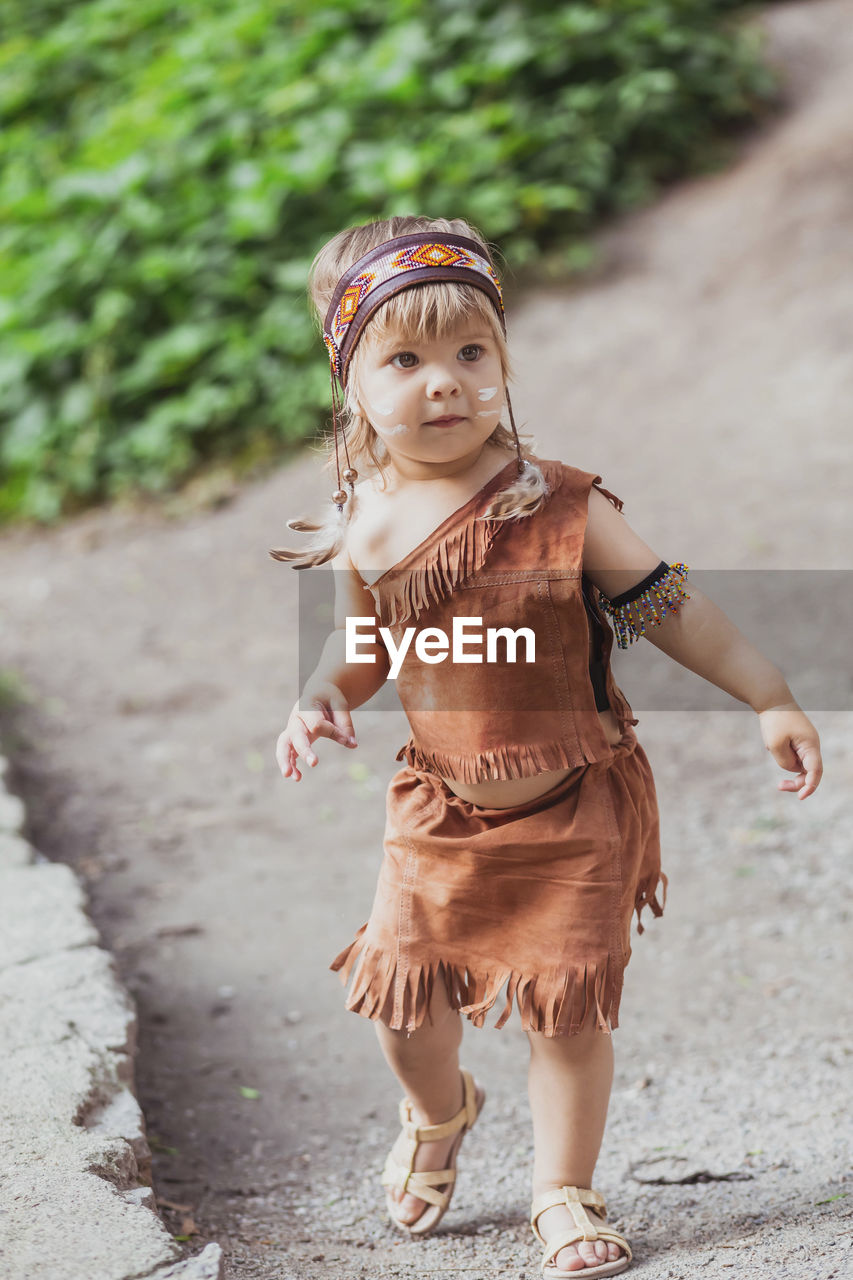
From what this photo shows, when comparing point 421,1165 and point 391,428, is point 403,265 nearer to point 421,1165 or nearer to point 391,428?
point 391,428

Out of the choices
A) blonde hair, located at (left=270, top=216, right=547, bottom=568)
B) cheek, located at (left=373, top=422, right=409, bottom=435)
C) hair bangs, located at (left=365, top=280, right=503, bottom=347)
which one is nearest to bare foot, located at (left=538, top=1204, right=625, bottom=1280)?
blonde hair, located at (left=270, top=216, right=547, bottom=568)

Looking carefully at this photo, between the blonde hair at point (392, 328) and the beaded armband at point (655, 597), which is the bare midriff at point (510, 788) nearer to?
the beaded armband at point (655, 597)

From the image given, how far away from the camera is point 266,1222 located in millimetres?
2047

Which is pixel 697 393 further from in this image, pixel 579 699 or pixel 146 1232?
pixel 146 1232

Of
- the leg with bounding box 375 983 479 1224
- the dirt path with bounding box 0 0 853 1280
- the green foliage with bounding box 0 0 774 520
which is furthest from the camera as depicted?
the green foliage with bounding box 0 0 774 520

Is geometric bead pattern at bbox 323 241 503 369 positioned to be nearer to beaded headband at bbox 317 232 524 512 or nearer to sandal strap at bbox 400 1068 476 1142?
beaded headband at bbox 317 232 524 512

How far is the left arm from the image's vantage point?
169 cm

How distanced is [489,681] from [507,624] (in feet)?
0.28

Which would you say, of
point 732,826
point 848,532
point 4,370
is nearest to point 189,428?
point 4,370

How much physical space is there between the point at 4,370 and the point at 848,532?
15.5 feet

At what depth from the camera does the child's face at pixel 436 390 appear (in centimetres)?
165

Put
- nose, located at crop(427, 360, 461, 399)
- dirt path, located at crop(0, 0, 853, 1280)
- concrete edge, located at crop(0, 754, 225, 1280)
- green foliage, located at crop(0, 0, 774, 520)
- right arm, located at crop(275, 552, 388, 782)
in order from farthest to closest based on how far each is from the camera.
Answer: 1. green foliage, located at crop(0, 0, 774, 520)
2. dirt path, located at crop(0, 0, 853, 1280)
3. right arm, located at crop(275, 552, 388, 782)
4. nose, located at crop(427, 360, 461, 399)
5. concrete edge, located at crop(0, 754, 225, 1280)

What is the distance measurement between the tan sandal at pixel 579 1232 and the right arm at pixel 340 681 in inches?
29.0

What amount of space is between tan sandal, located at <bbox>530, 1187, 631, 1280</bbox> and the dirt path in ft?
0.18
